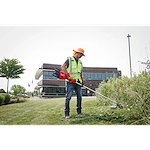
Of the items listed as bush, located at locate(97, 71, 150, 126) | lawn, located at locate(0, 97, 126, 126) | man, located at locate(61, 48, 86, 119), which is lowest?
lawn, located at locate(0, 97, 126, 126)

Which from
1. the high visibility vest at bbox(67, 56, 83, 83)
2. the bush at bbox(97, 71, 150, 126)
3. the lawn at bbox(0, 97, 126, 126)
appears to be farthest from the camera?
the high visibility vest at bbox(67, 56, 83, 83)

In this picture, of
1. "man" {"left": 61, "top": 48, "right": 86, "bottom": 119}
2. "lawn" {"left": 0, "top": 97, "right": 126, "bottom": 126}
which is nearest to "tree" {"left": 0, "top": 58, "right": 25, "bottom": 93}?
"lawn" {"left": 0, "top": 97, "right": 126, "bottom": 126}

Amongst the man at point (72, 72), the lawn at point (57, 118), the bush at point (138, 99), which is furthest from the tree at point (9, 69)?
the bush at point (138, 99)

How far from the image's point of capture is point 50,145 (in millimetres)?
1275

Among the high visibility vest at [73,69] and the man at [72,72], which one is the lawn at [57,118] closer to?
the man at [72,72]

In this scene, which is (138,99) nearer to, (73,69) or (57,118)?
(73,69)

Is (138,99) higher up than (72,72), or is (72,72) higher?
(72,72)

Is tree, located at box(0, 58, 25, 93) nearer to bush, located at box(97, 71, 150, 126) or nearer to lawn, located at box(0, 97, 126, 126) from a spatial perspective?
lawn, located at box(0, 97, 126, 126)

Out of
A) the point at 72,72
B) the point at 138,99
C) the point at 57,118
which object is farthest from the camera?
the point at 72,72

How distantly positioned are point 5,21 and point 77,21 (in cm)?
108

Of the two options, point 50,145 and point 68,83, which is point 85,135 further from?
point 68,83

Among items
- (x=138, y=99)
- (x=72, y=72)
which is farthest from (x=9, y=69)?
(x=138, y=99)

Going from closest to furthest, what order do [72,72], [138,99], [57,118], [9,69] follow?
[138,99]
[57,118]
[72,72]
[9,69]

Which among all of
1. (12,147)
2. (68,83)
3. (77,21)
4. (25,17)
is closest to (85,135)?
(12,147)
